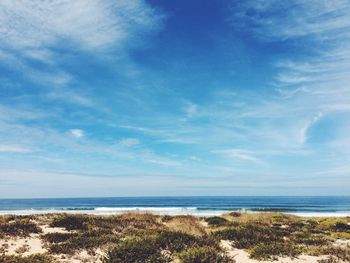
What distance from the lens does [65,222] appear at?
14719 mm

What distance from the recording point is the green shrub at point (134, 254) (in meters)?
8.47

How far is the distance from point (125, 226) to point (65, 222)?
2918 mm

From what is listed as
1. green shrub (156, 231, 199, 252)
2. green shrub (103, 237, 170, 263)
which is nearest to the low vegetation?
green shrub (103, 237, 170, 263)

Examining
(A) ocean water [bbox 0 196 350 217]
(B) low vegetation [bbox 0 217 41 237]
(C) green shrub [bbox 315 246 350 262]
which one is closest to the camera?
(C) green shrub [bbox 315 246 350 262]

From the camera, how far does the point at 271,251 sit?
1096 cm

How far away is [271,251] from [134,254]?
16.9ft

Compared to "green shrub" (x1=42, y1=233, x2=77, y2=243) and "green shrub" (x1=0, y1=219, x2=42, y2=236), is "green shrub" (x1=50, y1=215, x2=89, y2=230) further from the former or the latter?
"green shrub" (x1=42, y1=233, x2=77, y2=243)

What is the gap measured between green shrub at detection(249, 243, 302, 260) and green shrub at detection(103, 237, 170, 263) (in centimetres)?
369

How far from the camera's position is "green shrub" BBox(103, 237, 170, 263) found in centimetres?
847

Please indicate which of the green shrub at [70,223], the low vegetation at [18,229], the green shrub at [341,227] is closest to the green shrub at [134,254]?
the low vegetation at [18,229]

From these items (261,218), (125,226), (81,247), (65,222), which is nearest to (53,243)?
(81,247)

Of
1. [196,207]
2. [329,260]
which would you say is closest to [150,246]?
[329,260]

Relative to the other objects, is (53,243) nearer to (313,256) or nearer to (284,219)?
(313,256)

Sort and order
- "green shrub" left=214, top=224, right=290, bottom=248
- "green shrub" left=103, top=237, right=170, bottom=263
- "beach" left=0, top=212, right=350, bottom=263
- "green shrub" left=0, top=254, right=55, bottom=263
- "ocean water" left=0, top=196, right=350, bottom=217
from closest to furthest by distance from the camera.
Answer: "green shrub" left=0, top=254, right=55, bottom=263, "green shrub" left=103, top=237, right=170, bottom=263, "beach" left=0, top=212, right=350, bottom=263, "green shrub" left=214, top=224, right=290, bottom=248, "ocean water" left=0, top=196, right=350, bottom=217
